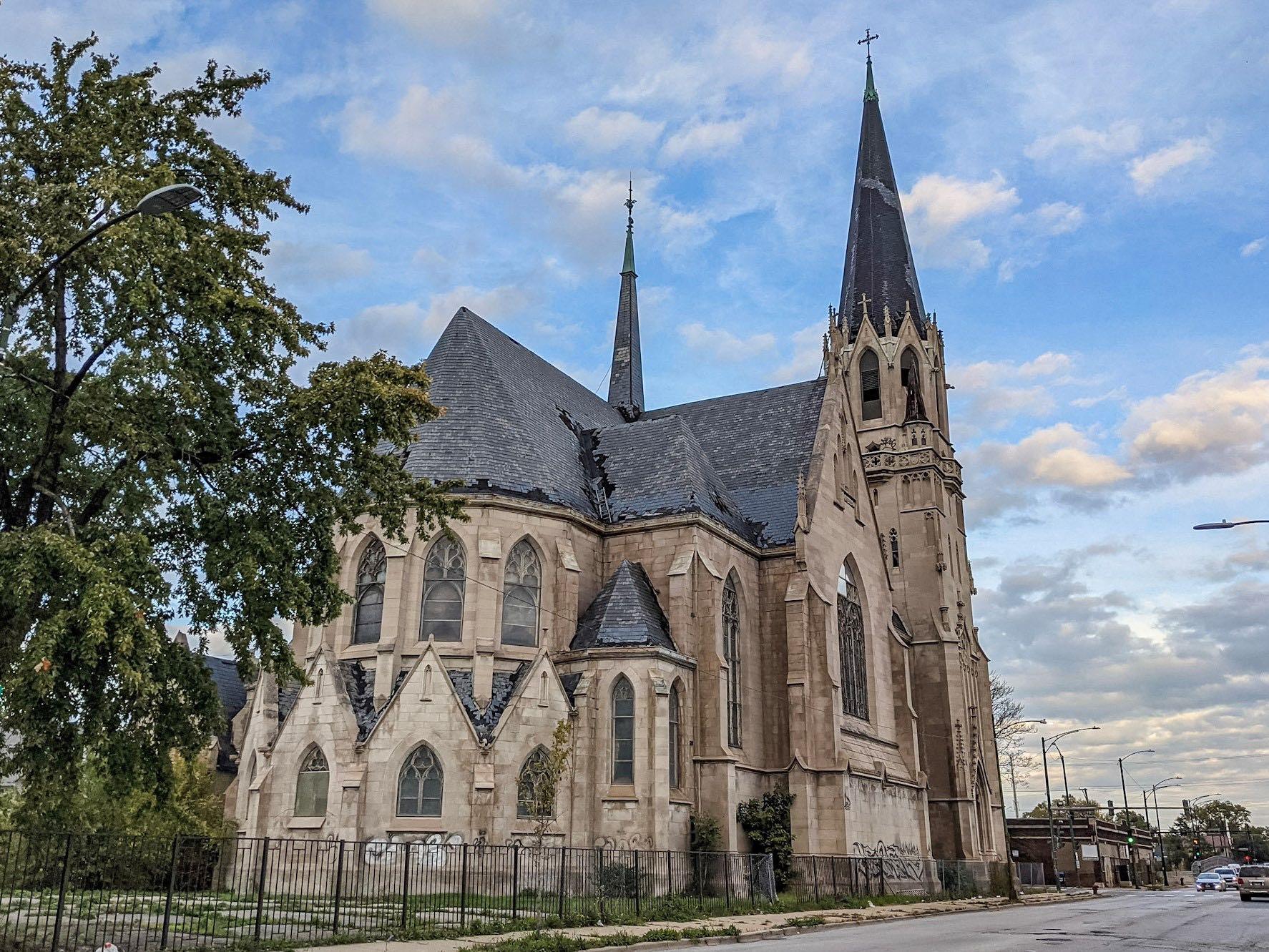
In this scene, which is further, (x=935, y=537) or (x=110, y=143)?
(x=935, y=537)

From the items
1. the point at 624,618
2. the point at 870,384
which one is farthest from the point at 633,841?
the point at 870,384

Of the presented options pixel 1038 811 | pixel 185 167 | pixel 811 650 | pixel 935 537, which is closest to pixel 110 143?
pixel 185 167

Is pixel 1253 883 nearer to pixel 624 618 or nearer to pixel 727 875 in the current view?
pixel 727 875

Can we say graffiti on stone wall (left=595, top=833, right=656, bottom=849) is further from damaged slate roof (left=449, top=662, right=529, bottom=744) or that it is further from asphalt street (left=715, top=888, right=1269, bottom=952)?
asphalt street (left=715, top=888, right=1269, bottom=952)

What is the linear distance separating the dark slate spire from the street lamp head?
43682 mm

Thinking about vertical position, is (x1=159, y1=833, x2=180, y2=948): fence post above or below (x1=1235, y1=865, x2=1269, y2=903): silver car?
above

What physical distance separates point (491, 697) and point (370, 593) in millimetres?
4819

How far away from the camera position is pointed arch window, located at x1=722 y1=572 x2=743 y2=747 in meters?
32.6

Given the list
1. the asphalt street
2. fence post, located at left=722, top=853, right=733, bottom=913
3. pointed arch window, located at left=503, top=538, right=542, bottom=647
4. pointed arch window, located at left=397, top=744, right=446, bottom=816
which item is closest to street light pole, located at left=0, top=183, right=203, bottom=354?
the asphalt street

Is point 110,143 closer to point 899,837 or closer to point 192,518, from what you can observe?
point 192,518

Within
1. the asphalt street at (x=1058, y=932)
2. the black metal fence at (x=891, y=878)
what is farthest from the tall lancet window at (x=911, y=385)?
the asphalt street at (x=1058, y=932)

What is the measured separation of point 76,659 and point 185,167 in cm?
829

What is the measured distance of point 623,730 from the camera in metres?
28.8

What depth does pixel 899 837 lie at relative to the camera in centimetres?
3734
